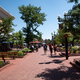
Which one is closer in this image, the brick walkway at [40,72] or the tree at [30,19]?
the brick walkway at [40,72]

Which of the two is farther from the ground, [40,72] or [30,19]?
[30,19]

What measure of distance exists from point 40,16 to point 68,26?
94.9 ft

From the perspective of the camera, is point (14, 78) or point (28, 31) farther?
point (28, 31)

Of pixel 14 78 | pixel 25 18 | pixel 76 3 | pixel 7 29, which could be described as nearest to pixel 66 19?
pixel 76 3

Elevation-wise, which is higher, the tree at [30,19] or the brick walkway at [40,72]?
the tree at [30,19]

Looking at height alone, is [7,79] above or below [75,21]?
below

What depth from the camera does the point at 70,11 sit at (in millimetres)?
6172

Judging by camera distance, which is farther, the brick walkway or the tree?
the tree

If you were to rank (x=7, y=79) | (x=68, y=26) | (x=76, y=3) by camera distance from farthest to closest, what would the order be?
(x=68, y=26) → (x=76, y=3) → (x=7, y=79)

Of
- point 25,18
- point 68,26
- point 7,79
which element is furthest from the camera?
point 25,18

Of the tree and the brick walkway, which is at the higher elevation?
the tree

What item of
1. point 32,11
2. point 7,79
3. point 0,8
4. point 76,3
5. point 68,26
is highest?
point 32,11

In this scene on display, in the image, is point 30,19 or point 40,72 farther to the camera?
point 30,19

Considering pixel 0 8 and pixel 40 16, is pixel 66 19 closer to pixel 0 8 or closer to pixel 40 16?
pixel 0 8
